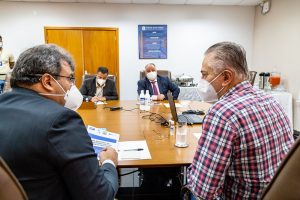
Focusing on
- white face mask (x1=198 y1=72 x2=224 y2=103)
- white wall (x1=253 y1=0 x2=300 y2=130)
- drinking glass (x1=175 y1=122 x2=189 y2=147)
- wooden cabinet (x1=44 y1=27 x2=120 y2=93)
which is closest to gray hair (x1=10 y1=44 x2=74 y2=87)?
white face mask (x1=198 y1=72 x2=224 y2=103)

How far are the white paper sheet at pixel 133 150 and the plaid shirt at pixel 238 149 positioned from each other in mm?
462

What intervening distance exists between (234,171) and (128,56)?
465 centimetres

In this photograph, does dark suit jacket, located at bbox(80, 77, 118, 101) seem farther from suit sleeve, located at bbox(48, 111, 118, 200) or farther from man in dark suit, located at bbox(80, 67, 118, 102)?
suit sleeve, located at bbox(48, 111, 118, 200)

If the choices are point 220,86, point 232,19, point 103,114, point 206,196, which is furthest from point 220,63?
point 232,19

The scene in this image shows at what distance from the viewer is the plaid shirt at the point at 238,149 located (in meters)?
0.87

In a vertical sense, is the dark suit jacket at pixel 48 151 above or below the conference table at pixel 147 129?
above

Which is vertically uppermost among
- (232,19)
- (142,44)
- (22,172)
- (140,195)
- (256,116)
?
(232,19)

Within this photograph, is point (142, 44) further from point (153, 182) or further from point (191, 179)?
point (191, 179)

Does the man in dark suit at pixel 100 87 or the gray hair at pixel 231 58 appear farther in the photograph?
the man in dark suit at pixel 100 87

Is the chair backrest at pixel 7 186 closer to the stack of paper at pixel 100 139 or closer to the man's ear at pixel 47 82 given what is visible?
the man's ear at pixel 47 82

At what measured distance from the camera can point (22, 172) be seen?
2.50ft

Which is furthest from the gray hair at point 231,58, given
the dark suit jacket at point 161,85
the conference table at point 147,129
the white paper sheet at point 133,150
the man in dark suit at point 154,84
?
the dark suit jacket at point 161,85

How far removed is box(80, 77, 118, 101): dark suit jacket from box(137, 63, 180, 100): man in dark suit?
47cm

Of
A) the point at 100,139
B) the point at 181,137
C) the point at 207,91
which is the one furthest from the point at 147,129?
the point at 207,91
